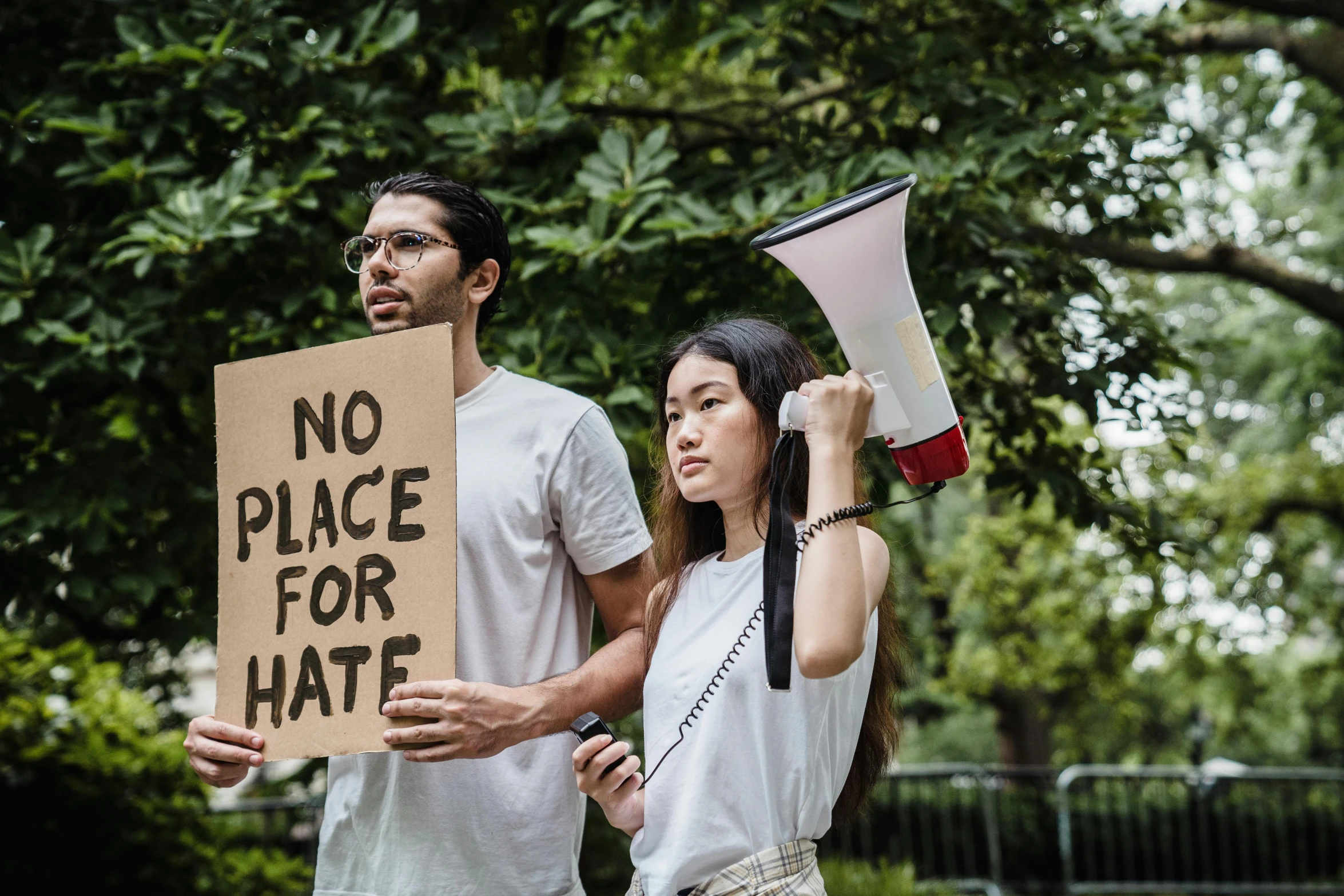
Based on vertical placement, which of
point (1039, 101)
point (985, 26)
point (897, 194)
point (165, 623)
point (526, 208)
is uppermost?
point (985, 26)

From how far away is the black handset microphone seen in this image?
1664 millimetres

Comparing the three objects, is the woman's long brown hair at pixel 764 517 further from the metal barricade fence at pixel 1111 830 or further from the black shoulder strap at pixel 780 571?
the metal barricade fence at pixel 1111 830

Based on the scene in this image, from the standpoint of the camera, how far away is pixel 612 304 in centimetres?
391

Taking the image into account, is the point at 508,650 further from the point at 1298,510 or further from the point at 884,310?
the point at 1298,510

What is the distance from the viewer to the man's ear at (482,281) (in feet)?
7.04

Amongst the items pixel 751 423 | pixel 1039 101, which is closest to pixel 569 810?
pixel 751 423

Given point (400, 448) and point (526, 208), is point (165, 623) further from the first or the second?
point (400, 448)

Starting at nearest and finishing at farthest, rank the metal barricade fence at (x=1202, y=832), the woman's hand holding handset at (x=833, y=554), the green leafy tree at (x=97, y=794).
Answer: the woman's hand holding handset at (x=833, y=554) < the green leafy tree at (x=97, y=794) < the metal barricade fence at (x=1202, y=832)

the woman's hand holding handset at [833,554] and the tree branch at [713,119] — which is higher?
the tree branch at [713,119]

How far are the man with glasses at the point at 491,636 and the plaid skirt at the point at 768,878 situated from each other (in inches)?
14.7

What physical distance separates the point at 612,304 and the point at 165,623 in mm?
1793

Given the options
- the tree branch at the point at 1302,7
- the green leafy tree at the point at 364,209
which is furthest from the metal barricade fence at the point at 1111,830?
the green leafy tree at the point at 364,209

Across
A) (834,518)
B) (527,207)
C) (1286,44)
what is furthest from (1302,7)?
(834,518)

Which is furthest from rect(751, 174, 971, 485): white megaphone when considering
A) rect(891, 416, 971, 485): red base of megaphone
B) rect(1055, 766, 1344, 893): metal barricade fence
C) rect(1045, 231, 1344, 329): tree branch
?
rect(1055, 766, 1344, 893): metal barricade fence
